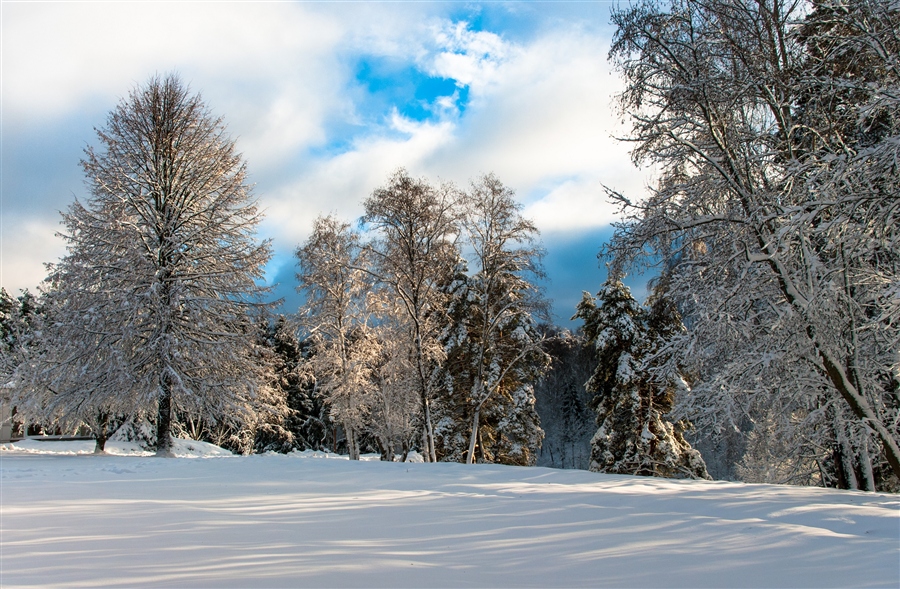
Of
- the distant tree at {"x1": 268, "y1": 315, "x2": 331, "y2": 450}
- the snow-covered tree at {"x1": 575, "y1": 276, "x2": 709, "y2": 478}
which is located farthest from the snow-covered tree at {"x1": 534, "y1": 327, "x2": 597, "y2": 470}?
the snow-covered tree at {"x1": 575, "y1": 276, "x2": 709, "y2": 478}

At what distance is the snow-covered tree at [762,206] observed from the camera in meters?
7.81

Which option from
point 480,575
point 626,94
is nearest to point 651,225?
point 626,94

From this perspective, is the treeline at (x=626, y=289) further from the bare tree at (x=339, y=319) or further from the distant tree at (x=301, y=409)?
the distant tree at (x=301, y=409)

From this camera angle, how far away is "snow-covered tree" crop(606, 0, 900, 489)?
7.81 meters

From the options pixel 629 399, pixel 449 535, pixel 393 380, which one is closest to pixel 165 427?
pixel 393 380

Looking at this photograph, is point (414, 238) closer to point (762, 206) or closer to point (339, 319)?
point (339, 319)

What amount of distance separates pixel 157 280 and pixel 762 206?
51.6ft

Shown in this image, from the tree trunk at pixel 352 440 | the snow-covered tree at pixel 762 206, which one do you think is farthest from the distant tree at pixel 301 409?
the snow-covered tree at pixel 762 206

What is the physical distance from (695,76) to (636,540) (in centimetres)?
761

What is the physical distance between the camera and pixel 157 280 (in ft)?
51.2

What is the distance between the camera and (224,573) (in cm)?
379

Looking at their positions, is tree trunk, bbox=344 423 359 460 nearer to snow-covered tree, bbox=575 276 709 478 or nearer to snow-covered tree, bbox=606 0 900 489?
snow-covered tree, bbox=575 276 709 478

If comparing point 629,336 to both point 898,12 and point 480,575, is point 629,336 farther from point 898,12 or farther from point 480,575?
point 480,575

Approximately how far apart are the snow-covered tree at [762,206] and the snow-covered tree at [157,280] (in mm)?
12855
